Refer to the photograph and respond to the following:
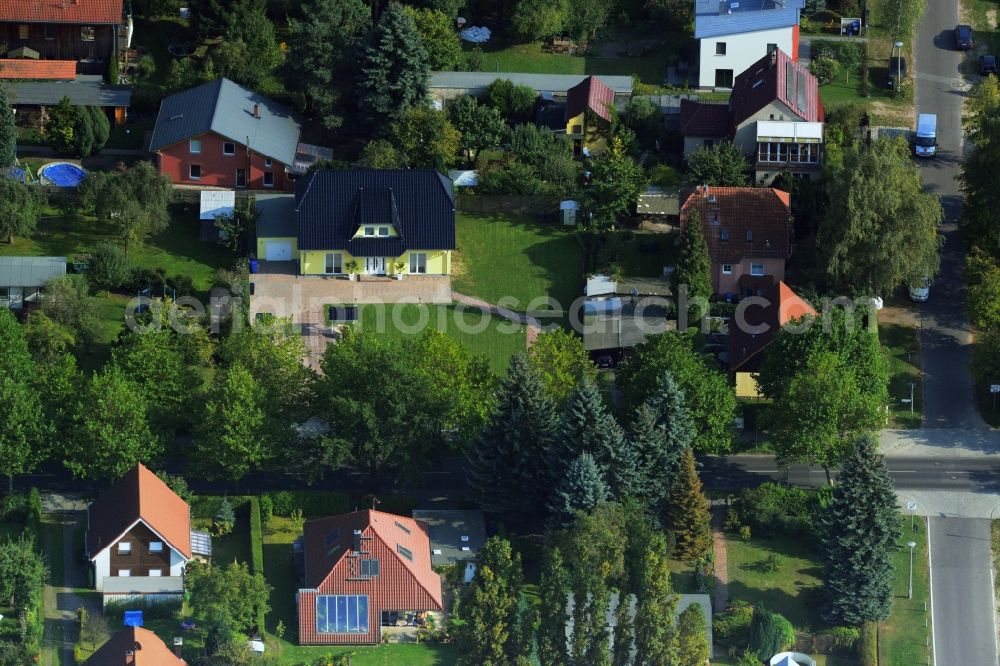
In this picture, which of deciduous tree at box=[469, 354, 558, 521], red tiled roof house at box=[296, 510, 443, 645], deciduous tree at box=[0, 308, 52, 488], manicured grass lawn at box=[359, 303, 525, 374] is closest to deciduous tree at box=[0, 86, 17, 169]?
deciduous tree at box=[0, 308, 52, 488]

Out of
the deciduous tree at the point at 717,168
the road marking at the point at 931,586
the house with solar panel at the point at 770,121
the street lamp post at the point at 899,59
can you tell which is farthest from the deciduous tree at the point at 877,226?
the street lamp post at the point at 899,59

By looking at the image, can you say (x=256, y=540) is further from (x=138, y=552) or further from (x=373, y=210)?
(x=373, y=210)

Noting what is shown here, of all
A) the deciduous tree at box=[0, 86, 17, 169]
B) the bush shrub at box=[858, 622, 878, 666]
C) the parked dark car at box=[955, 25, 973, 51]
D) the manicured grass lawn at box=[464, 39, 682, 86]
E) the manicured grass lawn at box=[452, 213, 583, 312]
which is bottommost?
the bush shrub at box=[858, 622, 878, 666]

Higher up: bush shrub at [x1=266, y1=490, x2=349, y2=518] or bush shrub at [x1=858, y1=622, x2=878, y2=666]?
bush shrub at [x1=266, y1=490, x2=349, y2=518]

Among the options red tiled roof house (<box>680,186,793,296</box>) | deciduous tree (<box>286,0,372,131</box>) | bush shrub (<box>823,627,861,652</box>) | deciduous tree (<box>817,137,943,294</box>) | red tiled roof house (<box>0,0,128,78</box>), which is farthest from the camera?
red tiled roof house (<box>0,0,128,78</box>)

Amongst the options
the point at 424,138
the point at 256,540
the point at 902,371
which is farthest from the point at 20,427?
the point at 902,371

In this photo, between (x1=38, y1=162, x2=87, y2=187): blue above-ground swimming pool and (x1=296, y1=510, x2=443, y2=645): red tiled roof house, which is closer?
(x1=296, y1=510, x2=443, y2=645): red tiled roof house

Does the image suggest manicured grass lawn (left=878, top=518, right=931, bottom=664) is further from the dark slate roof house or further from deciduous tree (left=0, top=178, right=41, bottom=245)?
deciduous tree (left=0, top=178, right=41, bottom=245)
